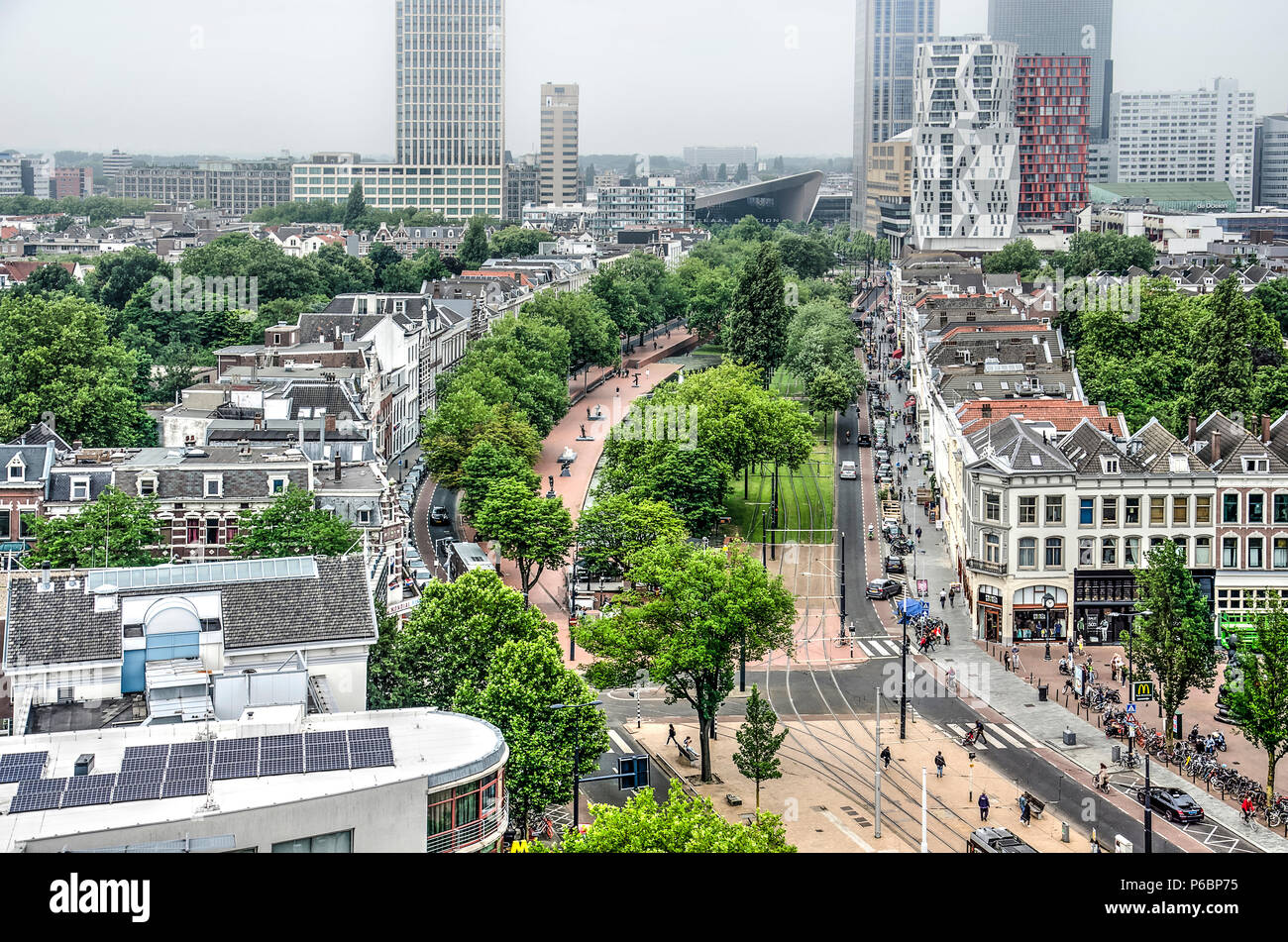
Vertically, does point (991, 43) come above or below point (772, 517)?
above

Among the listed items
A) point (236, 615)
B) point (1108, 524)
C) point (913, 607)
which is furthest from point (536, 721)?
point (1108, 524)

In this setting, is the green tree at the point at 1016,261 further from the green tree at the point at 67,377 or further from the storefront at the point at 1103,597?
the storefront at the point at 1103,597

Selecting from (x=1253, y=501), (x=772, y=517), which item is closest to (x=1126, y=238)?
(x=772, y=517)

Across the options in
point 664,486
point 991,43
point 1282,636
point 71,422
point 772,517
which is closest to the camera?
point 1282,636

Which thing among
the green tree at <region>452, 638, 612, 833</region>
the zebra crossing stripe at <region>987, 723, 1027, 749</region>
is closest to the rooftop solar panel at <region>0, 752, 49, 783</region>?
the green tree at <region>452, 638, 612, 833</region>

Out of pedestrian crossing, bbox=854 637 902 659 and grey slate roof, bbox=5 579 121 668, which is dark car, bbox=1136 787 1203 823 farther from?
grey slate roof, bbox=5 579 121 668

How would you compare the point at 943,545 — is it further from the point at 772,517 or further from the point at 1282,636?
the point at 1282,636
